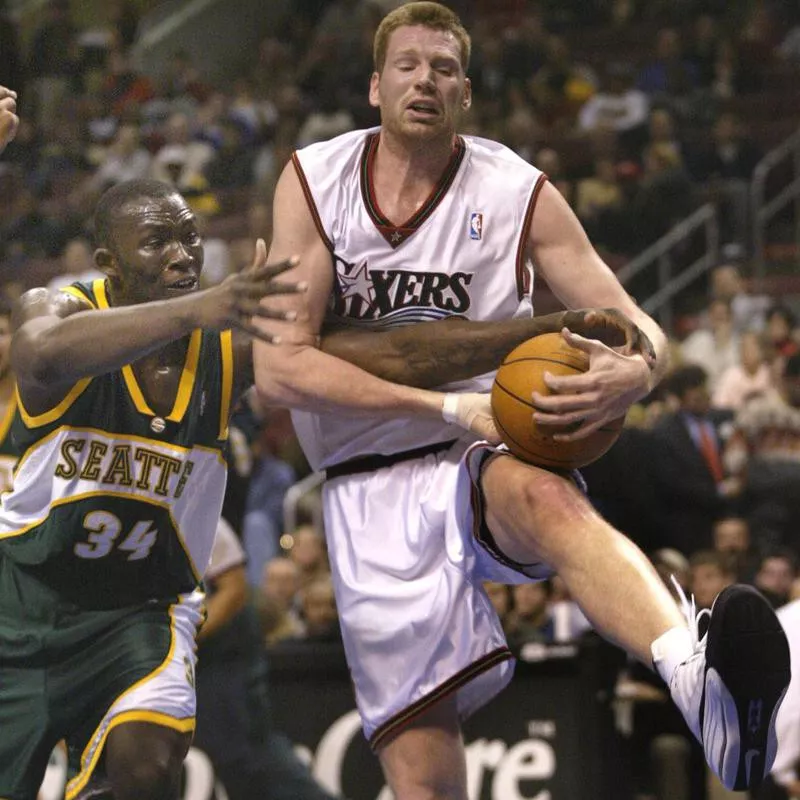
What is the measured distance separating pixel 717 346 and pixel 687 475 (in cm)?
248

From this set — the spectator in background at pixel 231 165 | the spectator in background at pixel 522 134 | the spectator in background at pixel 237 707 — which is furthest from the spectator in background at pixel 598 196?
the spectator in background at pixel 237 707

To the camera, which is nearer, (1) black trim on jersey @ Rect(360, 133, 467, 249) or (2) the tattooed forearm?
(2) the tattooed forearm

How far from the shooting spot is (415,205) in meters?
4.68

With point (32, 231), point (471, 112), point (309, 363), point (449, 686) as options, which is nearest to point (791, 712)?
point (449, 686)

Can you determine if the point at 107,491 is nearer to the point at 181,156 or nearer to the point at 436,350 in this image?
the point at 436,350

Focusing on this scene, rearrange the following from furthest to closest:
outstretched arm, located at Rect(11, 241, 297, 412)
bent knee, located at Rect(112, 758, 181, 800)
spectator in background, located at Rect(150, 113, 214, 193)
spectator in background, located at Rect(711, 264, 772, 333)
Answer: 1. spectator in background, located at Rect(150, 113, 214, 193)
2. spectator in background, located at Rect(711, 264, 772, 333)
3. bent knee, located at Rect(112, 758, 181, 800)
4. outstretched arm, located at Rect(11, 241, 297, 412)

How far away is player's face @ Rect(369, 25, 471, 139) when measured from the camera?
461 centimetres

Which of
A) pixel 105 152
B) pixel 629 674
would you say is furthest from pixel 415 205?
pixel 105 152

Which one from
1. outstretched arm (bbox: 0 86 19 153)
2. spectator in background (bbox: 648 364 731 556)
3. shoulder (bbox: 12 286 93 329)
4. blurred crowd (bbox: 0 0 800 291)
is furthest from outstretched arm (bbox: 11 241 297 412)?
blurred crowd (bbox: 0 0 800 291)

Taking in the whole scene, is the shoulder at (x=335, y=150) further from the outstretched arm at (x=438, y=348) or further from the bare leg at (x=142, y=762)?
the bare leg at (x=142, y=762)

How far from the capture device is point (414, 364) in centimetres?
454

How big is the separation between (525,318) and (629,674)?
3.39 m

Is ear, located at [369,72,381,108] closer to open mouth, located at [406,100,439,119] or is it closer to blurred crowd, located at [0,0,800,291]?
open mouth, located at [406,100,439,119]

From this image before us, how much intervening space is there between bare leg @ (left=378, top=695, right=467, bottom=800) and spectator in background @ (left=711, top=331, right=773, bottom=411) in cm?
570
